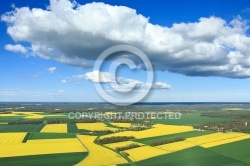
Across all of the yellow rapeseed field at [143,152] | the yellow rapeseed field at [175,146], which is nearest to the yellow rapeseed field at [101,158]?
the yellow rapeseed field at [143,152]

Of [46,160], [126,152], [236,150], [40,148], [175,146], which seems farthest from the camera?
[175,146]

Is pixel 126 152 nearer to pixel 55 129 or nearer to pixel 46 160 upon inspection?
pixel 46 160

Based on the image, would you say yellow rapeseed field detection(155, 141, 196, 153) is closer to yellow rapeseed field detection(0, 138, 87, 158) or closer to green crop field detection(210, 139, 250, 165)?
green crop field detection(210, 139, 250, 165)

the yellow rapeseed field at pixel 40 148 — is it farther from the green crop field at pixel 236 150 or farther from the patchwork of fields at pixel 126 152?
the green crop field at pixel 236 150

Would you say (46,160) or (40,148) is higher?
(40,148)

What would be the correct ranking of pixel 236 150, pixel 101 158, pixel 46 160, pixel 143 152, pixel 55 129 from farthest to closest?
1. pixel 55 129
2. pixel 236 150
3. pixel 143 152
4. pixel 101 158
5. pixel 46 160

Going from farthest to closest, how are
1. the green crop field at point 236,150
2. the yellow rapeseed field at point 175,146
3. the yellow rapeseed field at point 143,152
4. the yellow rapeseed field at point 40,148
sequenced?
the yellow rapeseed field at point 175,146
the yellow rapeseed field at point 40,148
the green crop field at point 236,150
the yellow rapeseed field at point 143,152

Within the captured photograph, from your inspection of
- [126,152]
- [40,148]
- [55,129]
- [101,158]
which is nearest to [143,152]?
[126,152]
